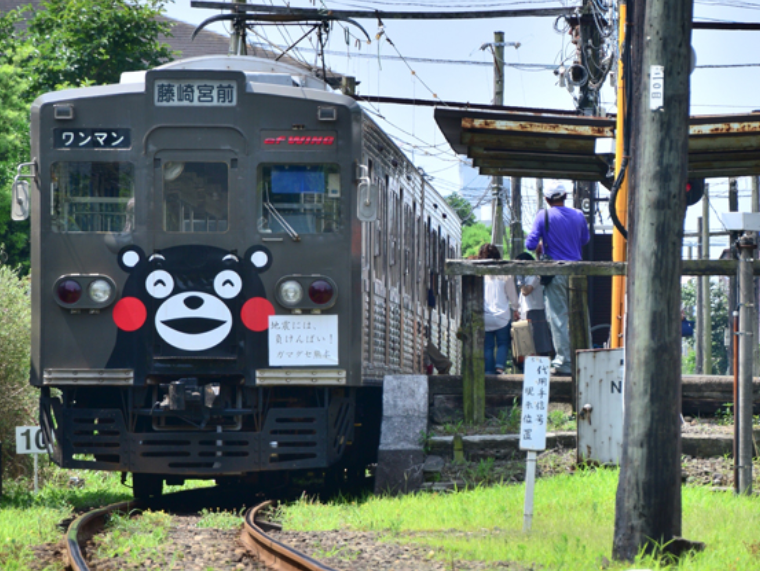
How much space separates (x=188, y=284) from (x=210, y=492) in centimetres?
348

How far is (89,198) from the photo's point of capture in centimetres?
965

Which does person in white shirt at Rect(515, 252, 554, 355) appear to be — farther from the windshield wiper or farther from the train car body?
the windshield wiper

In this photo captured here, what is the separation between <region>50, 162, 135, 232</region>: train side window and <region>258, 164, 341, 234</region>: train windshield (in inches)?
43.6

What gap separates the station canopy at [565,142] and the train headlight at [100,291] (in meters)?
3.23

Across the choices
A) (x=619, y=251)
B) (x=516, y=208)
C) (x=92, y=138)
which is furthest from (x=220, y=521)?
(x=516, y=208)

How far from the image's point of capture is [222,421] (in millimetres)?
9547

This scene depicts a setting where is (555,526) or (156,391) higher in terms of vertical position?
(156,391)

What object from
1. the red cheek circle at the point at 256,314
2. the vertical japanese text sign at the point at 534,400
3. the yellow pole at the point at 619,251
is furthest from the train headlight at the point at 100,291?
the yellow pole at the point at 619,251

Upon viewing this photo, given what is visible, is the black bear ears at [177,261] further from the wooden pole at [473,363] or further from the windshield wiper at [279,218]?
the wooden pole at [473,363]

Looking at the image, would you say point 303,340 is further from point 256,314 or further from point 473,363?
point 473,363

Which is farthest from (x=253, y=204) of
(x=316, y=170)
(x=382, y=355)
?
(x=382, y=355)

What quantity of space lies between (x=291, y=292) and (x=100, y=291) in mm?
1533

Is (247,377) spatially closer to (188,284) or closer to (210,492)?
(188,284)

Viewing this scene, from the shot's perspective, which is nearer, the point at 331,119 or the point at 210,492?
the point at 331,119
